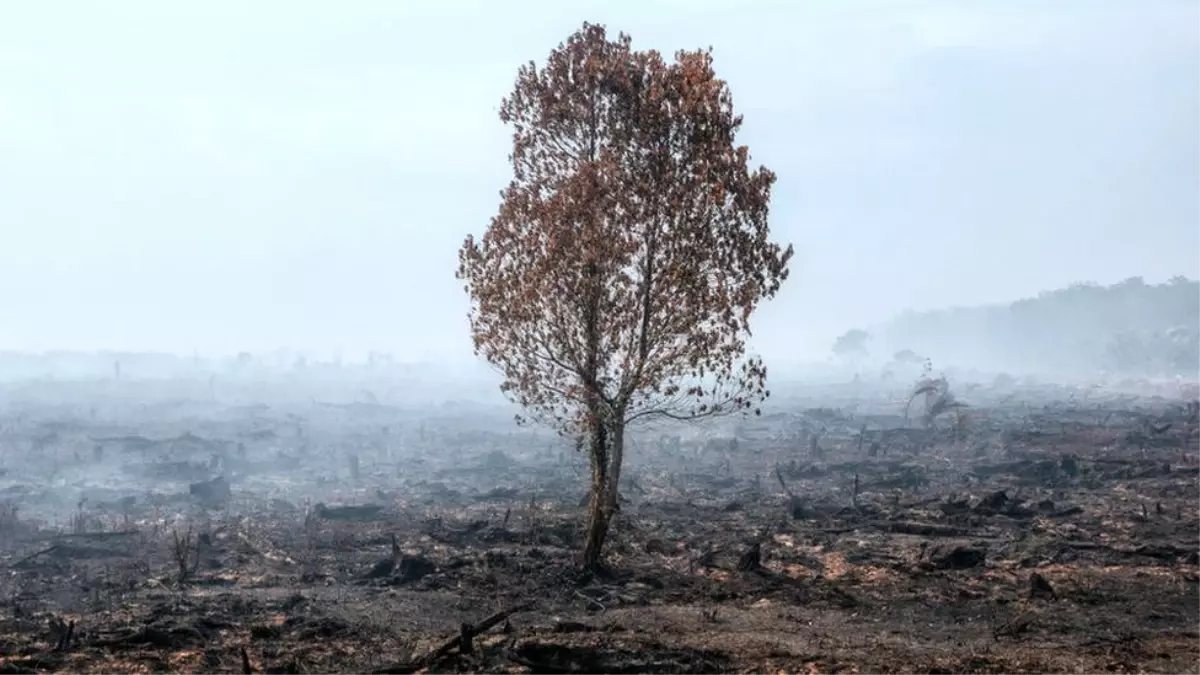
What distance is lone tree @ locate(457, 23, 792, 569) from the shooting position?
19031 millimetres

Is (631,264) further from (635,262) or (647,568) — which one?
(647,568)

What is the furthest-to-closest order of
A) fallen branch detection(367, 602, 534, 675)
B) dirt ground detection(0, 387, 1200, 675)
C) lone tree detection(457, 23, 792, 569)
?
1. lone tree detection(457, 23, 792, 569)
2. dirt ground detection(0, 387, 1200, 675)
3. fallen branch detection(367, 602, 534, 675)

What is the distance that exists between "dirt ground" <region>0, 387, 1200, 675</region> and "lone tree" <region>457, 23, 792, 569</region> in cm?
444

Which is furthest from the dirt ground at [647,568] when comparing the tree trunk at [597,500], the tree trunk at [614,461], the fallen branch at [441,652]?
the tree trunk at [614,461]

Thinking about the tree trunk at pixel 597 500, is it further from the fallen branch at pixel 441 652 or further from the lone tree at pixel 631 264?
the fallen branch at pixel 441 652

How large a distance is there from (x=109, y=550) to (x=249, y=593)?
33.4 feet

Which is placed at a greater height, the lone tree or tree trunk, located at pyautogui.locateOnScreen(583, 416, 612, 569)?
the lone tree

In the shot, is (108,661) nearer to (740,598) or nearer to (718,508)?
(740,598)

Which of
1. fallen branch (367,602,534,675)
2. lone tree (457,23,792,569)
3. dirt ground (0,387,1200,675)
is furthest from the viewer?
lone tree (457,23,792,569)

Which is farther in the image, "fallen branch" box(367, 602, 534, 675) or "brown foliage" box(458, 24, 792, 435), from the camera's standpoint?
"brown foliage" box(458, 24, 792, 435)

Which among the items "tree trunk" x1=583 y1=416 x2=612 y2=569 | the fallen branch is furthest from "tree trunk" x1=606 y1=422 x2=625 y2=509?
the fallen branch

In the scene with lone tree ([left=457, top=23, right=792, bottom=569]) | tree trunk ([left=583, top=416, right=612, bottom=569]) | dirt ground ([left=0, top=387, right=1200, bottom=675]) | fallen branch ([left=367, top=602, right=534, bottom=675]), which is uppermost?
lone tree ([left=457, top=23, right=792, bottom=569])

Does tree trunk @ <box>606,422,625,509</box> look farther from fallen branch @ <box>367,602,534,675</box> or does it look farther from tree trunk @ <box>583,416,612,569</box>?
fallen branch @ <box>367,602,534,675</box>

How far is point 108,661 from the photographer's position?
13.8 meters
